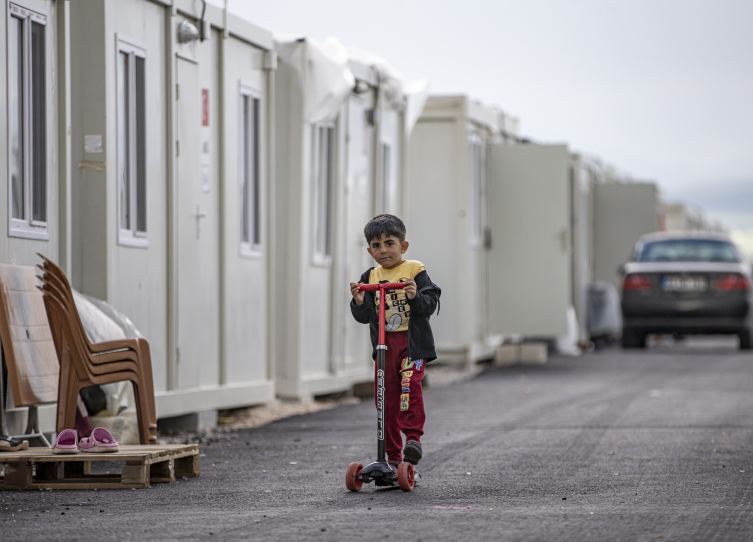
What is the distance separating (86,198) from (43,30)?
1.11 meters

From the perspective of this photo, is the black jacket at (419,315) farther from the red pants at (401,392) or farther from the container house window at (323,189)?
the container house window at (323,189)

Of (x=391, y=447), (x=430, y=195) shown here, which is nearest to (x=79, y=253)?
(x=391, y=447)

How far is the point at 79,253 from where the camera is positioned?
835cm

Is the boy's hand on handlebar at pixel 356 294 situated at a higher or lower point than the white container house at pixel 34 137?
lower

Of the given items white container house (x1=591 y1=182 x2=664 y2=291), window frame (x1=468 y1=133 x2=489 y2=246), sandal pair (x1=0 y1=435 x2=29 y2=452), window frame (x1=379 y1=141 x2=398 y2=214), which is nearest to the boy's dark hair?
sandal pair (x1=0 y1=435 x2=29 y2=452)

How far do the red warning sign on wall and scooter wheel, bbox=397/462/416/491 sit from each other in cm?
447

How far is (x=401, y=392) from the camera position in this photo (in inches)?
251

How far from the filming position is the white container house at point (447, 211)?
1612cm

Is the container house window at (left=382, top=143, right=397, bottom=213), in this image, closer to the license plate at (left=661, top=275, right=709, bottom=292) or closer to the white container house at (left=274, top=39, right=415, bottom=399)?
the white container house at (left=274, top=39, right=415, bottom=399)

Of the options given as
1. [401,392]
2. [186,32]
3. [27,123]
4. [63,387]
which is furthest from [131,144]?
[401,392]

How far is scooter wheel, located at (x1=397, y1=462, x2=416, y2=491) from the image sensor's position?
612cm

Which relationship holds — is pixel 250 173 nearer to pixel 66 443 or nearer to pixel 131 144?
pixel 131 144

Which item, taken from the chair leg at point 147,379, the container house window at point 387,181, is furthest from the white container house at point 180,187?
the container house window at point 387,181

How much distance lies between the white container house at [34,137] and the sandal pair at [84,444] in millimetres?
1009
